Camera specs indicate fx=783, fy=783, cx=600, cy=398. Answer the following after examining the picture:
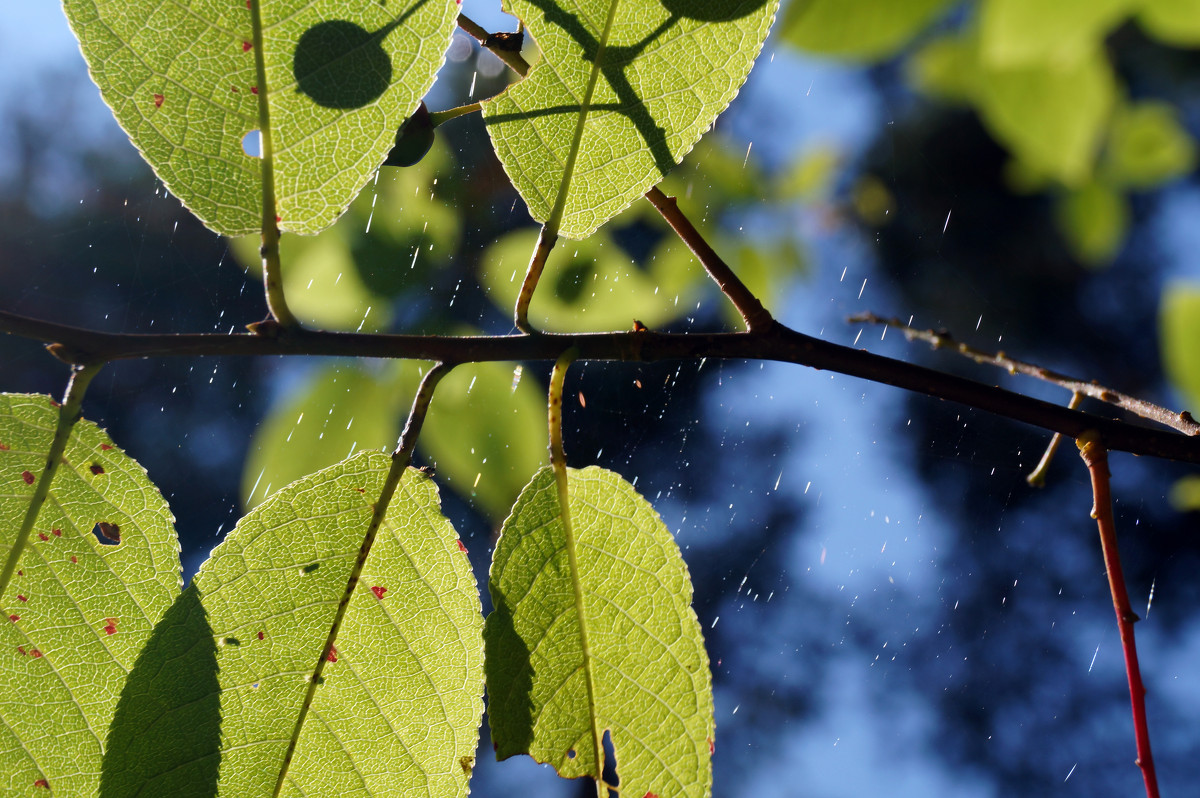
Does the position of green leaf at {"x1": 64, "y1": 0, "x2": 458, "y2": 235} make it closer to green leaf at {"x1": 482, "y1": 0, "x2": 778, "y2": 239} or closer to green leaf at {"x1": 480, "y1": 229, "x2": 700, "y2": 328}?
green leaf at {"x1": 482, "y1": 0, "x2": 778, "y2": 239}

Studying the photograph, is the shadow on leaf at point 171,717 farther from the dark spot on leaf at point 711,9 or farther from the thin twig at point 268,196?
the dark spot on leaf at point 711,9

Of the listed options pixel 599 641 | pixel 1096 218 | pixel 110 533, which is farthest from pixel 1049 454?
pixel 110 533

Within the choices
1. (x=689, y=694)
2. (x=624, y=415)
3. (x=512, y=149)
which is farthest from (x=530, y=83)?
(x=624, y=415)

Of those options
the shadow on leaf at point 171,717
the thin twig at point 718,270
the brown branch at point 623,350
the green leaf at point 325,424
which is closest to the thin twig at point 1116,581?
the brown branch at point 623,350

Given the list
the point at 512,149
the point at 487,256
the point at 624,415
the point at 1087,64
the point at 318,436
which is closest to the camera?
the point at 1087,64

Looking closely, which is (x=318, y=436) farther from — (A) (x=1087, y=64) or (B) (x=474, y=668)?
(A) (x=1087, y=64)

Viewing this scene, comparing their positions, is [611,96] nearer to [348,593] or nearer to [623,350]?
[623,350]

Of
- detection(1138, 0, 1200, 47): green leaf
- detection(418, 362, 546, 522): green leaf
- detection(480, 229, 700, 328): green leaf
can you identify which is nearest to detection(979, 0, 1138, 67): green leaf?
detection(1138, 0, 1200, 47): green leaf
